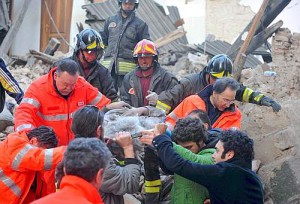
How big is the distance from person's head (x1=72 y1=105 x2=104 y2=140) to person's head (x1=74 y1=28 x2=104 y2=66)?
2027 millimetres

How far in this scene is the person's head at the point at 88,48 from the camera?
5465 millimetres

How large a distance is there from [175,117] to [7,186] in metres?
2.01

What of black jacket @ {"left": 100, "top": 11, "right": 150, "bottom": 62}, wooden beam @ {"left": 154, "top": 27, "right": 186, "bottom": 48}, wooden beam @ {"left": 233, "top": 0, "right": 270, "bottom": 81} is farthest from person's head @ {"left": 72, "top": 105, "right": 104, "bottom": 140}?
wooden beam @ {"left": 154, "top": 27, "right": 186, "bottom": 48}

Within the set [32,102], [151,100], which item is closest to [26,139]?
[32,102]

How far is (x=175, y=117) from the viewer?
5000mm

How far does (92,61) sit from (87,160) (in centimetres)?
313

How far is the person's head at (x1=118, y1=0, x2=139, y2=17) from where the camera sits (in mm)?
7305

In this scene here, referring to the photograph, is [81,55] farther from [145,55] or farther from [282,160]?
[282,160]

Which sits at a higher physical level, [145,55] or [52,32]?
Result: [145,55]

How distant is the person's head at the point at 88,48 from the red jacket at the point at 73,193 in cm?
313

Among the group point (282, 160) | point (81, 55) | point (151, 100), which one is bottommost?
point (282, 160)

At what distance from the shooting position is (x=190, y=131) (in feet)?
12.2

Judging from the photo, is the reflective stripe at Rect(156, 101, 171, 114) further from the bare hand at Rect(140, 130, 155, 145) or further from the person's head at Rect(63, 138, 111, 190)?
the person's head at Rect(63, 138, 111, 190)

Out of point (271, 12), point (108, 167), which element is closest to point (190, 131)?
point (108, 167)
